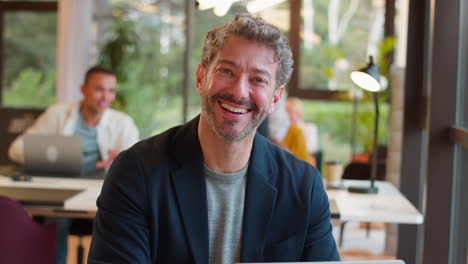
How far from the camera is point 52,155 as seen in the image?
367 cm

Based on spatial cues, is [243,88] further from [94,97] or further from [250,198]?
[94,97]

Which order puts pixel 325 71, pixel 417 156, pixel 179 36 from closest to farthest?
pixel 417 156, pixel 325 71, pixel 179 36

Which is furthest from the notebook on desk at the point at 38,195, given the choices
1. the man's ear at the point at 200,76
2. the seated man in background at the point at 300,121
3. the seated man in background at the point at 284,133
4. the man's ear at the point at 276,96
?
the seated man in background at the point at 300,121

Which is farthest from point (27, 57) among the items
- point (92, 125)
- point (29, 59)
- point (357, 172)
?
point (92, 125)

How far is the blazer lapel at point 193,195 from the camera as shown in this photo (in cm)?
176

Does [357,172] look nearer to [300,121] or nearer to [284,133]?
[300,121]

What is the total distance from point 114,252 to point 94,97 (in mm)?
2729

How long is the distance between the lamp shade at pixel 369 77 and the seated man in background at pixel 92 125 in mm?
1598

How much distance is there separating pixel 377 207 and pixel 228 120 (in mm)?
1679

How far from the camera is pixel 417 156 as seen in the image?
4133 mm

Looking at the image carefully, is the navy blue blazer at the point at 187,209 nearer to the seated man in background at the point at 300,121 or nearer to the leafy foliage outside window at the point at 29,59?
the seated man in background at the point at 300,121

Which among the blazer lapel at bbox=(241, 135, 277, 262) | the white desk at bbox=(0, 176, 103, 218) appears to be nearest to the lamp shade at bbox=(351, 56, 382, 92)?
the white desk at bbox=(0, 176, 103, 218)

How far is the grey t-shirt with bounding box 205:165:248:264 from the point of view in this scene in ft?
5.97

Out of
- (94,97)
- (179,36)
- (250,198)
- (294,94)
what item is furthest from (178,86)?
(250,198)
